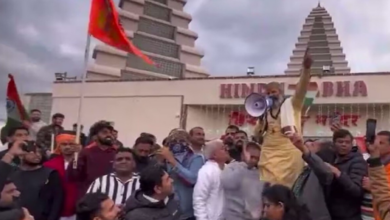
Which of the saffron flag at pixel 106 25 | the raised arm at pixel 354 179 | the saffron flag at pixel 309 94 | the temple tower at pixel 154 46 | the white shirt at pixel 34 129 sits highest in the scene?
the temple tower at pixel 154 46

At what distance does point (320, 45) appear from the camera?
38.1m

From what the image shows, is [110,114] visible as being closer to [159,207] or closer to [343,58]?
[343,58]

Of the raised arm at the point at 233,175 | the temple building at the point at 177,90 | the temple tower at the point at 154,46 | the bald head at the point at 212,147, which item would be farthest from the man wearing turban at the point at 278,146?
the temple tower at the point at 154,46

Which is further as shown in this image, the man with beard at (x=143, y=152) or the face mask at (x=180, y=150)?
the man with beard at (x=143, y=152)

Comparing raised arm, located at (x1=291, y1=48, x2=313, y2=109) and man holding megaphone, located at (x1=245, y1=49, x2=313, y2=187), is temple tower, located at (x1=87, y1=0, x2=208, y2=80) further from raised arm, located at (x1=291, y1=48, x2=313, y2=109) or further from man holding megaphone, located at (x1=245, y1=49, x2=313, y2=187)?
raised arm, located at (x1=291, y1=48, x2=313, y2=109)

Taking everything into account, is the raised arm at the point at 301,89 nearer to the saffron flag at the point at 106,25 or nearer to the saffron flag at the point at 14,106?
the saffron flag at the point at 106,25

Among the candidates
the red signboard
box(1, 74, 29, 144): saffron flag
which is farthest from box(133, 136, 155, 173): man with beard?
the red signboard

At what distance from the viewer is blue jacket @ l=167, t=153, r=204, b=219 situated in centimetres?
586

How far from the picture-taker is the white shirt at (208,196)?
570cm

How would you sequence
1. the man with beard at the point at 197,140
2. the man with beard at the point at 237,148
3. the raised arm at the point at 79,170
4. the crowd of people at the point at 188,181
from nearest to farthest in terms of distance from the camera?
the crowd of people at the point at 188,181 → the raised arm at the point at 79,170 → the man with beard at the point at 237,148 → the man with beard at the point at 197,140

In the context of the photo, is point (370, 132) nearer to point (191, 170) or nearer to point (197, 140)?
point (191, 170)

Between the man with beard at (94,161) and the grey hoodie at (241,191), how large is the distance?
51.1 inches

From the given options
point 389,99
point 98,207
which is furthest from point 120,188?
point 389,99

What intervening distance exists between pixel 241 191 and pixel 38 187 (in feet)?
6.44
